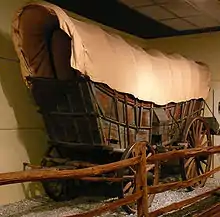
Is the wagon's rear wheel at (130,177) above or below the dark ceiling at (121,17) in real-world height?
below

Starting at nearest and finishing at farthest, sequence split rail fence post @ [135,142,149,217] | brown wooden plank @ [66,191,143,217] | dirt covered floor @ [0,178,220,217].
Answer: brown wooden plank @ [66,191,143,217] → split rail fence post @ [135,142,149,217] → dirt covered floor @ [0,178,220,217]

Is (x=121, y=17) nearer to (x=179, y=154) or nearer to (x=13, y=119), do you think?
(x=13, y=119)

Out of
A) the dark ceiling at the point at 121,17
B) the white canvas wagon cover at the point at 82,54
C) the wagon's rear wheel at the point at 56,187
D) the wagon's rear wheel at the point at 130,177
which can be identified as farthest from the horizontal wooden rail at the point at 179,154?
the dark ceiling at the point at 121,17

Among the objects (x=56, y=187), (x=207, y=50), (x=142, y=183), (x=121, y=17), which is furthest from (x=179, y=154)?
(x=207, y=50)

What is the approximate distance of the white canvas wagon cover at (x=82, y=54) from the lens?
429 cm

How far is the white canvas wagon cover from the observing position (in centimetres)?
429

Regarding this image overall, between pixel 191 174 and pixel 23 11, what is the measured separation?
3.60m

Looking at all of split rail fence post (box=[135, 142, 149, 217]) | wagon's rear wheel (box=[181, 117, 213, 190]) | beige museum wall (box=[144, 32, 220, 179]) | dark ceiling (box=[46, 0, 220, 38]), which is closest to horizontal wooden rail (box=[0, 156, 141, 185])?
split rail fence post (box=[135, 142, 149, 217])

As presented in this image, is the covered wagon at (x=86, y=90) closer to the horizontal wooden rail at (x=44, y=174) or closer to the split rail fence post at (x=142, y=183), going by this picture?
the split rail fence post at (x=142, y=183)

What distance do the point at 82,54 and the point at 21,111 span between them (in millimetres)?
1444

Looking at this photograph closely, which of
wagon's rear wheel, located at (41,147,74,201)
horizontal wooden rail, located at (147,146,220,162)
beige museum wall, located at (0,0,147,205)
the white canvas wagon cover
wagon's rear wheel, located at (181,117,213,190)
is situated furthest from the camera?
wagon's rear wheel, located at (181,117,213,190)

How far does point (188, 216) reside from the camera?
452cm

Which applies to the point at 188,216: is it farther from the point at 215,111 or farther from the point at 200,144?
the point at 215,111

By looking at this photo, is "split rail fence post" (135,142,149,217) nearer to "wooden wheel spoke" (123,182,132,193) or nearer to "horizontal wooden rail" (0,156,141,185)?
"horizontal wooden rail" (0,156,141,185)
